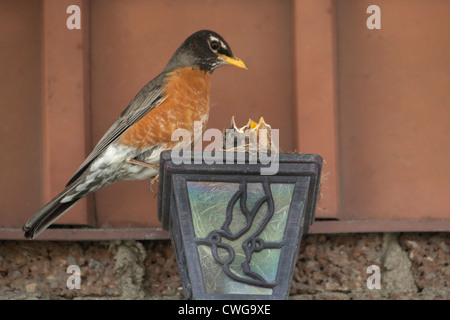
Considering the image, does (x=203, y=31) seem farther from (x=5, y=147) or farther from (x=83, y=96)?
(x=5, y=147)

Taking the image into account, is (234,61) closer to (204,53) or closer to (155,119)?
(204,53)

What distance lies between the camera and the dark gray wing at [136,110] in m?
3.20

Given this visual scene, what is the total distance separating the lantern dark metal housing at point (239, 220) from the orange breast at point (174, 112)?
0.64 metres

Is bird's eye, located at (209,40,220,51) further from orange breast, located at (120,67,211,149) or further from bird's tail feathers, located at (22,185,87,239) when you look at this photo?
bird's tail feathers, located at (22,185,87,239)

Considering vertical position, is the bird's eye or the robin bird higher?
the bird's eye

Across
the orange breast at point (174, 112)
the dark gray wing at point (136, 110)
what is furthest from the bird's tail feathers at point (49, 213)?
the orange breast at point (174, 112)

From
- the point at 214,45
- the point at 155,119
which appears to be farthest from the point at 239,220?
the point at 214,45

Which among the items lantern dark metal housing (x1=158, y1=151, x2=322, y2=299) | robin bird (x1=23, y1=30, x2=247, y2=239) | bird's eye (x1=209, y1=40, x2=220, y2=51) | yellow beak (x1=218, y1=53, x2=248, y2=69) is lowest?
lantern dark metal housing (x1=158, y1=151, x2=322, y2=299)

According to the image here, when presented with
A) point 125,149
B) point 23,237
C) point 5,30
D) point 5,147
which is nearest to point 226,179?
point 125,149

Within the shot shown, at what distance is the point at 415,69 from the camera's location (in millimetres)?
3418

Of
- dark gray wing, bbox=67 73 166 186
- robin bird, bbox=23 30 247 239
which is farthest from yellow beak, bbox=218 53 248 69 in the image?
dark gray wing, bbox=67 73 166 186

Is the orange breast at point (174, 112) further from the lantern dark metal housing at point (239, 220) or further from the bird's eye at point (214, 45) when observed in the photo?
the lantern dark metal housing at point (239, 220)

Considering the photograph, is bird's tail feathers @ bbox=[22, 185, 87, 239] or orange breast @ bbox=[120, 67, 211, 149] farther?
orange breast @ bbox=[120, 67, 211, 149]

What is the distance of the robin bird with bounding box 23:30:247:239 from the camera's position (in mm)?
3232
